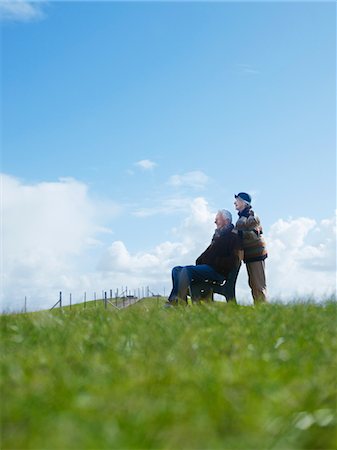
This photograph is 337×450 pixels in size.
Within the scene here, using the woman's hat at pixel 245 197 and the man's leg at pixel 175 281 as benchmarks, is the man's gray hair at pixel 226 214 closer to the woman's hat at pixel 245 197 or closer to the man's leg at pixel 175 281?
the woman's hat at pixel 245 197

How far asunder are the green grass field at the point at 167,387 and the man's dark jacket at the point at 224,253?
17.2ft

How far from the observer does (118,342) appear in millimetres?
6012

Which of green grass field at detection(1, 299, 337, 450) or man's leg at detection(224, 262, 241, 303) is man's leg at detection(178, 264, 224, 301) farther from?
green grass field at detection(1, 299, 337, 450)

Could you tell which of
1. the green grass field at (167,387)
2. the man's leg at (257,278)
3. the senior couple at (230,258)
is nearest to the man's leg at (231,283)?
the senior couple at (230,258)

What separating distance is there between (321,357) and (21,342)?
3076 mm

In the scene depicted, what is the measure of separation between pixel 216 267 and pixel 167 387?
8.29 meters

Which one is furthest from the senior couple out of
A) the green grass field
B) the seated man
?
the green grass field

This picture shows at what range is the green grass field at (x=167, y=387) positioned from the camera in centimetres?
332

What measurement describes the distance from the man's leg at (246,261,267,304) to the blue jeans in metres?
0.77

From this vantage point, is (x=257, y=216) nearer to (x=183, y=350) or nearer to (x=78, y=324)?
(x=78, y=324)

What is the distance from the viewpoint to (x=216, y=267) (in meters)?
12.4

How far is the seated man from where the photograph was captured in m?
12.3

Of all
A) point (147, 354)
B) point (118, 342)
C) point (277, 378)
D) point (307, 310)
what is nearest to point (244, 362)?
point (277, 378)

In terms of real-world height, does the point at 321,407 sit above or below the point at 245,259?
below
